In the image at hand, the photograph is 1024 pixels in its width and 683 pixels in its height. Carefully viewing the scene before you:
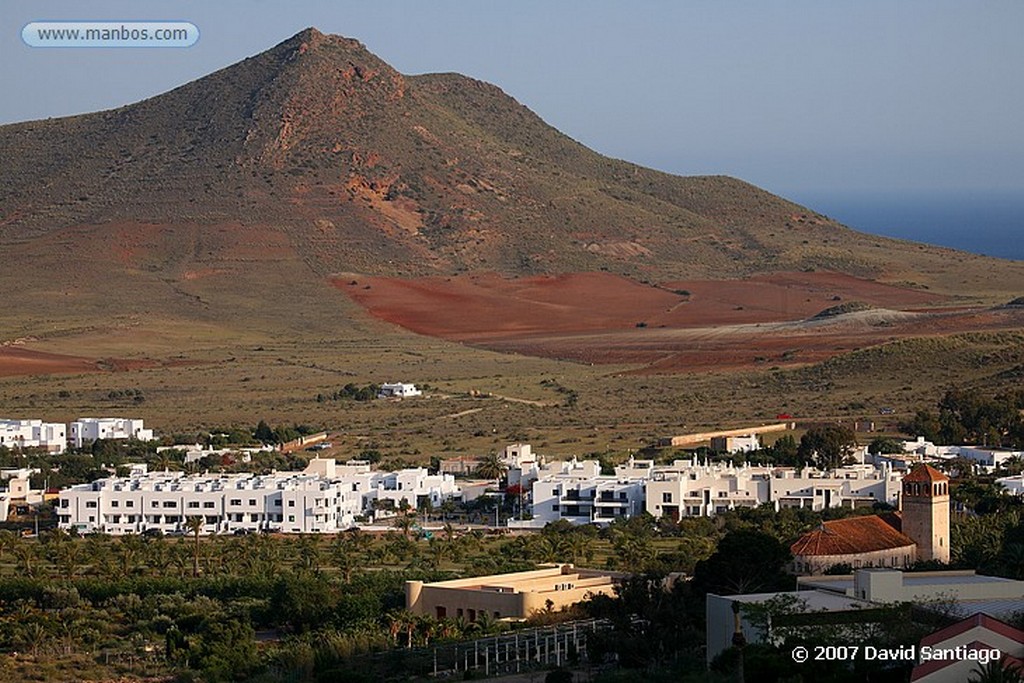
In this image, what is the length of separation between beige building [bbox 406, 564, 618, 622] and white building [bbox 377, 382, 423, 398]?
4200cm

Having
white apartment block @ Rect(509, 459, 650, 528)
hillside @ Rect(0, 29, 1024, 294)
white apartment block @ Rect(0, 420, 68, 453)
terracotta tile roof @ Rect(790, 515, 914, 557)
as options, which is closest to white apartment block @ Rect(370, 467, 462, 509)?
white apartment block @ Rect(509, 459, 650, 528)

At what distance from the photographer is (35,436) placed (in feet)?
206

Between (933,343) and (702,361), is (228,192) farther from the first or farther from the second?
(933,343)

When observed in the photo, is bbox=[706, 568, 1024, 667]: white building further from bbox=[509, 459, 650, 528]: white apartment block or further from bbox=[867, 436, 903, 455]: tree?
bbox=[867, 436, 903, 455]: tree

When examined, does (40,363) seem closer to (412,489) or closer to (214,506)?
(412,489)

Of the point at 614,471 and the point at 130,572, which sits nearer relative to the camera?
the point at 130,572

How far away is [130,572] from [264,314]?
6691 centimetres

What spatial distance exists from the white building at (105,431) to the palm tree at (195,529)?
53.7 feet

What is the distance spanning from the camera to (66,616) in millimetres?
34812

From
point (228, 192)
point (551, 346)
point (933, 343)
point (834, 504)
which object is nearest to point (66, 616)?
point (834, 504)

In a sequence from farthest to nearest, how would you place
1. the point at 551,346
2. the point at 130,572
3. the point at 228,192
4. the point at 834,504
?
1. the point at 228,192
2. the point at 551,346
3. the point at 834,504
4. the point at 130,572

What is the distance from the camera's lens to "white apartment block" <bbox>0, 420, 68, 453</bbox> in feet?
205

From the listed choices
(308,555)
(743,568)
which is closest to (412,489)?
(308,555)

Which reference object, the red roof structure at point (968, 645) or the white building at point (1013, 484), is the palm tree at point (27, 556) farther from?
the red roof structure at point (968, 645)
